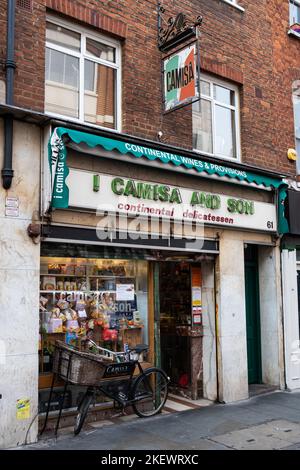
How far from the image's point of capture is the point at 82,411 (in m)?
6.70

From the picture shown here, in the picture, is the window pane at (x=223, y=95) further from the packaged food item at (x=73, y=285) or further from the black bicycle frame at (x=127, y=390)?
the black bicycle frame at (x=127, y=390)

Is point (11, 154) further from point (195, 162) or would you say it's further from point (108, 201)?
point (195, 162)

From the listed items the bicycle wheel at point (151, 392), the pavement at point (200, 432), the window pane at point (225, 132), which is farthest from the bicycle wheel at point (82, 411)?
the window pane at point (225, 132)

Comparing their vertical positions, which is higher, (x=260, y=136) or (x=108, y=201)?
(x=260, y=136)

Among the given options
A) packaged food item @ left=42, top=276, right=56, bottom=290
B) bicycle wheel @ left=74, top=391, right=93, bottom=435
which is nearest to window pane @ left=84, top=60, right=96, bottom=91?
packaged food item @ left=42, top=276, right=56, bottom=290

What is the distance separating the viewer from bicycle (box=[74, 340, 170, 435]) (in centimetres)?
682

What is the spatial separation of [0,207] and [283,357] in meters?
6.58

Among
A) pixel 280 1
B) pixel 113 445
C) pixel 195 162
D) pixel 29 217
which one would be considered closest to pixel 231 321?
pixel 195 162

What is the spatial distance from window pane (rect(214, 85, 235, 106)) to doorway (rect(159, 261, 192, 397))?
3.42 metres

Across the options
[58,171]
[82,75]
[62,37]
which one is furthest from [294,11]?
[58,171]

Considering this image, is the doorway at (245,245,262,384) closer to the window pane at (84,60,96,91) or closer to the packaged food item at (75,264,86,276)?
the packaged food item at (75,264,86,276)

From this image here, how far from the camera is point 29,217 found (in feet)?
21.4

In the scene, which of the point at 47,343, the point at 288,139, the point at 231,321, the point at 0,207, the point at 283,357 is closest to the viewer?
the point at 0,207

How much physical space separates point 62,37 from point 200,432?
6.19 meters
